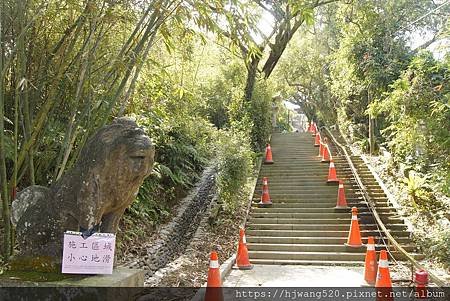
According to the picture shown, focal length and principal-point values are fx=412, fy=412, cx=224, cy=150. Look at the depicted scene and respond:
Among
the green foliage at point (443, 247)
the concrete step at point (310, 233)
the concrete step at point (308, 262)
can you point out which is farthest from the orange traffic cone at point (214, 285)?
the concrete step at point (310, 233)

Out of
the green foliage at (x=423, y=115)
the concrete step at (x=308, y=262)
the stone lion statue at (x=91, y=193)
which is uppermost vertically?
the green foliage at (x=423, y=115)

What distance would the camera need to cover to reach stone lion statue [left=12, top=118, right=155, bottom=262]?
3.06m

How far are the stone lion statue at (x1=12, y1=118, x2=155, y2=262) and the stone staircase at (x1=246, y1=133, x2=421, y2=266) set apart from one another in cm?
480

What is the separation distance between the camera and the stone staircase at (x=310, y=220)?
760 cm

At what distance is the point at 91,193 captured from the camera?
3.07 m

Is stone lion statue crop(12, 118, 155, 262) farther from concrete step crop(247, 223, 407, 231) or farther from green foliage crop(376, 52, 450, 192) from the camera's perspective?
green foliage crop(376, 52, 450, 192)

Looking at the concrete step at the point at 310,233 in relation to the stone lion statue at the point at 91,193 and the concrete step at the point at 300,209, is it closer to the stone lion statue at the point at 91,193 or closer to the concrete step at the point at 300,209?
the concrete step at the point at 300,209

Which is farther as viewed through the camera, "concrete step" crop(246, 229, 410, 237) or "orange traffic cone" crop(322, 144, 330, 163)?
"orange traffic cone" crop(322, 144, 330, 163)

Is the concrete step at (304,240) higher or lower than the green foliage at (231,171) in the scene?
lower

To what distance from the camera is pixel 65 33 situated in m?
4.21

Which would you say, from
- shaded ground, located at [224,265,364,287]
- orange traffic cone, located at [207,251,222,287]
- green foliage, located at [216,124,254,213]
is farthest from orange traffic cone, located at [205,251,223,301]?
green foliage, located at [216,124,254,213]

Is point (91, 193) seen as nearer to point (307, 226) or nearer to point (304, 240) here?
point (304, 240)

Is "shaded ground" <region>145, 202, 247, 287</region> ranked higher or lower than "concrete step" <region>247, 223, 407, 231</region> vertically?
lower

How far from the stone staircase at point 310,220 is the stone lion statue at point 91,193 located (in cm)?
480
